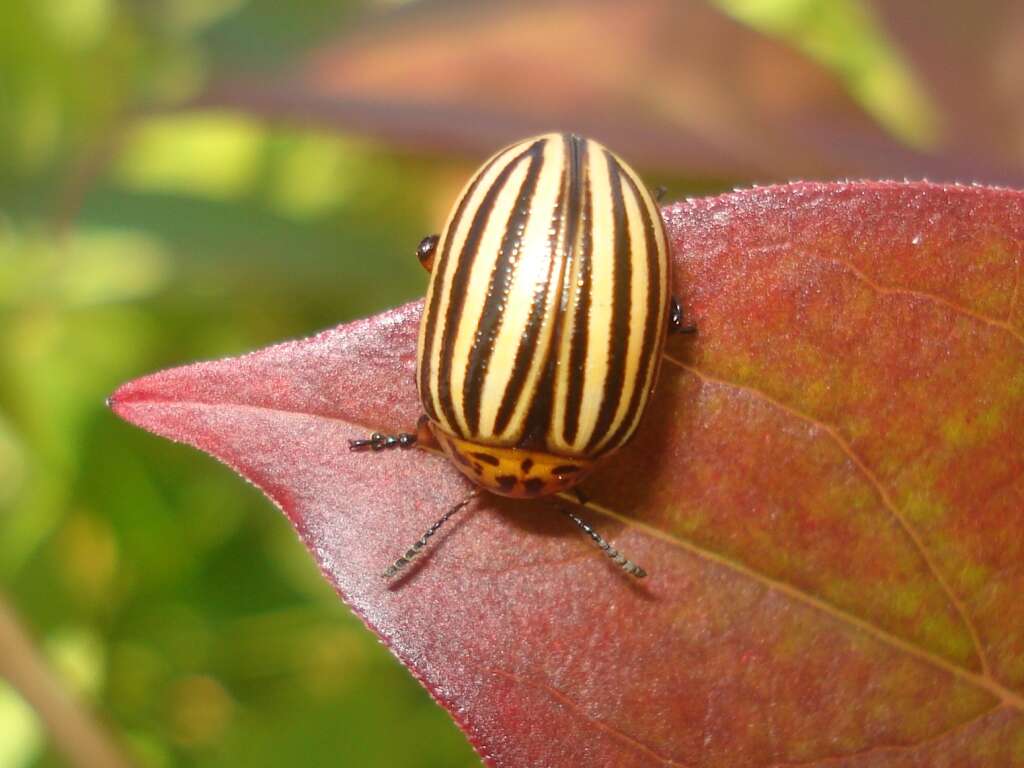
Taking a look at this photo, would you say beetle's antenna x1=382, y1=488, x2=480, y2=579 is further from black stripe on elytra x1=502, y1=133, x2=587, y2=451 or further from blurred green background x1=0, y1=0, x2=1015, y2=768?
blurred green background x1=0, y1=0, x2=1015, y2=768

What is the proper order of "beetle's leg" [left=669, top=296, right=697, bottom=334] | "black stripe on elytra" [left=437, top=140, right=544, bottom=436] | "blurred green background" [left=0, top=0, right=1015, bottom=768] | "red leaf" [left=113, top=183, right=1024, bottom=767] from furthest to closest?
1. "blurred green background" [left=0, top=0, right=1015, bottom=768]
2. "black stripe on elytra" [left=437, top=140, right=544, bottom=436]
3. "beetle's leg" [left=669, top=296, right=697, bottom=334]
4. "red leaf" [left=113, top=183, right=1024, bottom=767]

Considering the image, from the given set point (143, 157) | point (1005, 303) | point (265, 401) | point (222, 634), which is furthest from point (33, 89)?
point (1005, 303)

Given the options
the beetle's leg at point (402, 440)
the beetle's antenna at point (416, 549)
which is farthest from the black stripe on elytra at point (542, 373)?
the beetle's antenna at point (416, 549)

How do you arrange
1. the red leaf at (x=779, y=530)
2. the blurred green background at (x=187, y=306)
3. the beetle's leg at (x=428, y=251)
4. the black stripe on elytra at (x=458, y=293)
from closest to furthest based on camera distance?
the red leaf at (x=779, y=530) → the black stripe on elytra at (x=458, y=293) → the beetle's leg at (x=428, y=251) → the blurred green background at (x=187, y=306)

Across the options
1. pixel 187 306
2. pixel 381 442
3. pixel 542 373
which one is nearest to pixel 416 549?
pixel 381 442

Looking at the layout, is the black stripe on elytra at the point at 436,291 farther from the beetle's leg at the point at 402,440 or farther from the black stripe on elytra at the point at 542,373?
the black stripe on elytra at the point at 542,373

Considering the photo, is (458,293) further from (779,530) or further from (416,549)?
(779,530)

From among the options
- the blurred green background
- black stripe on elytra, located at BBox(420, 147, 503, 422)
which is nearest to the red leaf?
black stripe on elytra, located at BBox(420, 147, 503, 422)
